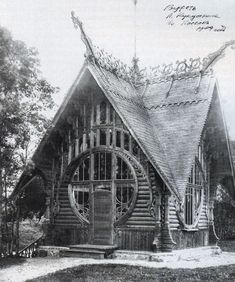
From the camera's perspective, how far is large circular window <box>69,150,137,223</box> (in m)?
19.2

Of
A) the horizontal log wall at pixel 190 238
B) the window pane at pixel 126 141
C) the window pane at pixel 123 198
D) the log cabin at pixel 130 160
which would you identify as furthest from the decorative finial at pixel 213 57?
the horizontal log wall at pixel 190 238

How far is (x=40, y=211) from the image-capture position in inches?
986

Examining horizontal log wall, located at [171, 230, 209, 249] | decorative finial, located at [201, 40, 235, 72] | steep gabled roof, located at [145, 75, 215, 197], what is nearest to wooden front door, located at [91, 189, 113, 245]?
horizontal log wall, located at [171, 230, 209, 249]

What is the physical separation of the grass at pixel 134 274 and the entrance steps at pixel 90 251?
98.3 inches

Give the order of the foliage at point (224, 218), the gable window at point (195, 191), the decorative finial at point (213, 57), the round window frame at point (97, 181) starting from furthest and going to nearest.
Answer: the foliage at point (224, 218)
the decorative finial at point (213, 57)
the gable window at point (195, 191)
the round window frame at point (97, 181)

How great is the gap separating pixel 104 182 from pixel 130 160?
149cm

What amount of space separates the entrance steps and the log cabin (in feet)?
2.16

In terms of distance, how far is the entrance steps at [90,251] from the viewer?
1829 centimetres

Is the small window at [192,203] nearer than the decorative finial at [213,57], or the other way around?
the small window at [192,203]

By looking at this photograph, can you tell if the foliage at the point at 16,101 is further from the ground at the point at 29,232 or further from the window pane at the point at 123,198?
the ground at the point at 29,232

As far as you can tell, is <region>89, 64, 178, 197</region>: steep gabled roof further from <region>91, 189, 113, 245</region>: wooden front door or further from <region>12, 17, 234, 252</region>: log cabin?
<region>91, 189, 113, 245</region>: wooden front door

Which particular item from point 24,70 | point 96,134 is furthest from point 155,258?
point 24,70

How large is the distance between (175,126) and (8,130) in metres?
7.74

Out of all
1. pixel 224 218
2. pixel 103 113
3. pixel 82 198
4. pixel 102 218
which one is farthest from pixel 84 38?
pixel 224 218
